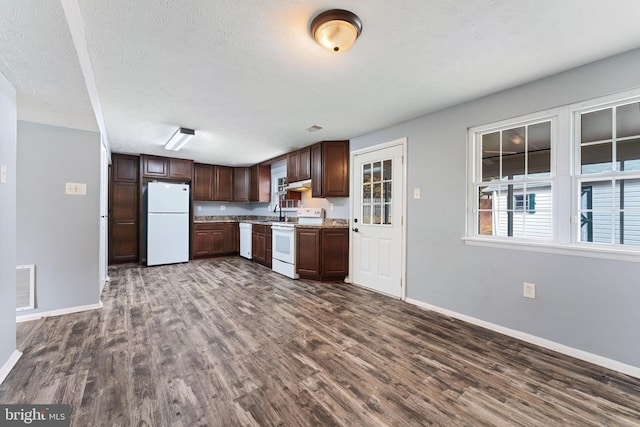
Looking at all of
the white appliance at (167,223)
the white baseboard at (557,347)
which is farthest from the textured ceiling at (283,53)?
the white appliance at (167,223)

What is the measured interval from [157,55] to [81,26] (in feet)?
1.40

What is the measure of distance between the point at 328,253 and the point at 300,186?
61.2 inches

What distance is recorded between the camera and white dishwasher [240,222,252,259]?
239 inches

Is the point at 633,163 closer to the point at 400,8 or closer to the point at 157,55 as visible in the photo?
the point at 400,8

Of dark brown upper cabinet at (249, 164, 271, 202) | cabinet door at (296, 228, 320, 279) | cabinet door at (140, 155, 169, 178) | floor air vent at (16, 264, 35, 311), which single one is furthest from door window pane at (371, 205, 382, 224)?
cabinet door at (140, 155, 169, 178)

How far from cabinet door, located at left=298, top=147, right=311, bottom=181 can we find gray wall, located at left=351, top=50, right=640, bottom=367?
56.9 inches

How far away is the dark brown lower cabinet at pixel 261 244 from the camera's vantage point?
527 cm

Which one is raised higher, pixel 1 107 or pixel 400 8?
pixel 400 8

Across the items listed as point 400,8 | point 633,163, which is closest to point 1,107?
point 400,8

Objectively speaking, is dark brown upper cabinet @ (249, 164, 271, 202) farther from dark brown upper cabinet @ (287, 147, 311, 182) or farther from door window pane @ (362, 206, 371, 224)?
door window pane @ (362, 206, 371, 224)

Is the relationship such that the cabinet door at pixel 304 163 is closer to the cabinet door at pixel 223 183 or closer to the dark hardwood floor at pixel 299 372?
the dark hardwood floor at pixel 299 372

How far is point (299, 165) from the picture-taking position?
16.1 feet

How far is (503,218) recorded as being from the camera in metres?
2.64

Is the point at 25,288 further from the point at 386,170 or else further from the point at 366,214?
the point at 386,170
